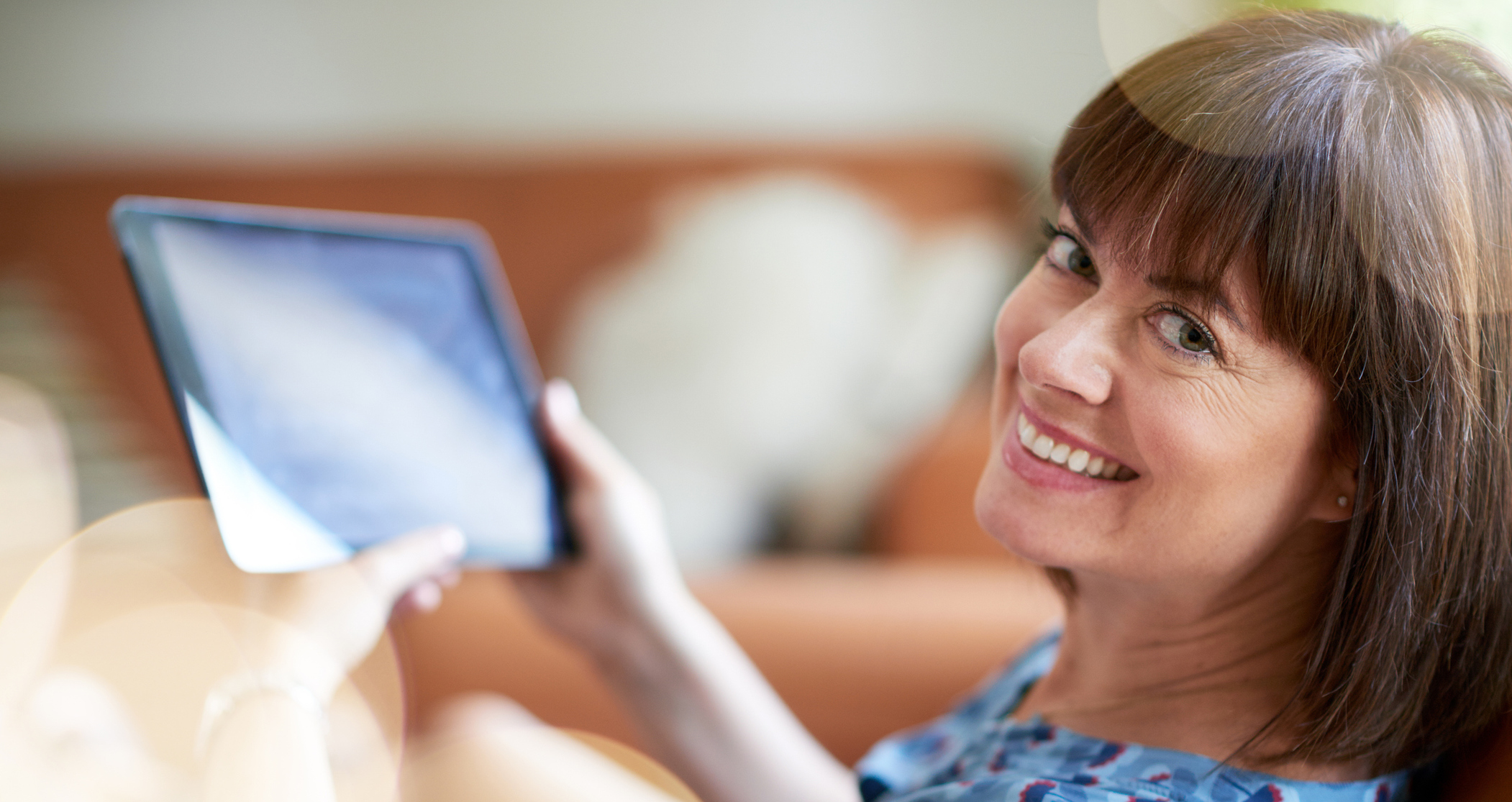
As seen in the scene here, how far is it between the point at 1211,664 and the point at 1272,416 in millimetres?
193

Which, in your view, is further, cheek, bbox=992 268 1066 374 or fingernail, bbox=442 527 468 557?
fingernail, bbox=442 527 468 557

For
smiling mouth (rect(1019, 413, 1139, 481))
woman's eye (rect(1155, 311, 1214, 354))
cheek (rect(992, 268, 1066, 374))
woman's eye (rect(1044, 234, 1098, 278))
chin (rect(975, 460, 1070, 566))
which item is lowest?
chin (rect(975, 460, 1070, 566))

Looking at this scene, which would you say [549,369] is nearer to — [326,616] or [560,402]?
[560,402]

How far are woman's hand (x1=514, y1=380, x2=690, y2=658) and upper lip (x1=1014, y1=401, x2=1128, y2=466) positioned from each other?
455mm

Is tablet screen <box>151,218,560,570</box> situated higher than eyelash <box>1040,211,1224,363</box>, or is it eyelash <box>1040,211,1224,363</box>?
eyelash <box>1040,211,1224,363</box>

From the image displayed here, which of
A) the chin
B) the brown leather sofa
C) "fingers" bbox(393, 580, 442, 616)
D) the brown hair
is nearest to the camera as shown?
the brown hair

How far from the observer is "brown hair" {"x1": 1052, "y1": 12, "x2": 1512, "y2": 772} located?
52cm

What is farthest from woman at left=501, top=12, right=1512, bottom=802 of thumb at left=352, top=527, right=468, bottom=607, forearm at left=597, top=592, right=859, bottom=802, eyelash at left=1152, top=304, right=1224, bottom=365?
thumb at left=352, top=527, right=468, bottom=607

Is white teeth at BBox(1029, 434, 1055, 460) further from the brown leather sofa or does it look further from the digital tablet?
the digital tablet

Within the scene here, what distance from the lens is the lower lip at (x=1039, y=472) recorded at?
0.62 metres

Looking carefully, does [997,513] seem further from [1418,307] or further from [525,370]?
[525,370]

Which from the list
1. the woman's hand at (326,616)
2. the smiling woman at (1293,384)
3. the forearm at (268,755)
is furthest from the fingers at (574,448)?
the smiling woman at (1293,384)

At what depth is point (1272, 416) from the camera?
21.8 inches

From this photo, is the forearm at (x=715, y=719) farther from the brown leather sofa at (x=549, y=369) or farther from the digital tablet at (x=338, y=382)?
the brown leather sofa at (x=549, y=369)
